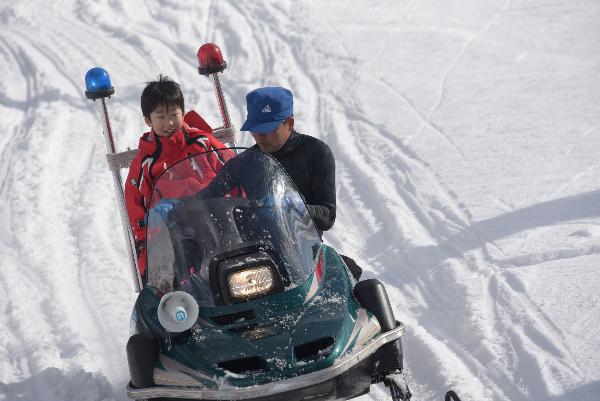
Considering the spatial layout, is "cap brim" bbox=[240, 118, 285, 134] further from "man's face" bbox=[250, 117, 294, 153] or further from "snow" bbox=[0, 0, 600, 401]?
"snow" bbox=[0, 0, 600, 401]

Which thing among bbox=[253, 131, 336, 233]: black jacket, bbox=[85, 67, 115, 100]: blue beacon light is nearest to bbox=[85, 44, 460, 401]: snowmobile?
bbox=[253, 131, 336, 233]: black jacket

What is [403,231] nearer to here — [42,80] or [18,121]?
[18,121]

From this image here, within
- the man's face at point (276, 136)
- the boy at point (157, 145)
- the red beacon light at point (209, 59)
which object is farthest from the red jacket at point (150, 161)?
the red beacon light at point (209, 59)

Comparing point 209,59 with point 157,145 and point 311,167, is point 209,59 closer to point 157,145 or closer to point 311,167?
point 157,145

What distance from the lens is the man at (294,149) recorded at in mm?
5117

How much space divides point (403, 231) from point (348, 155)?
1.85 m

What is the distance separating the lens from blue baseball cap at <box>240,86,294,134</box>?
5121 millimetres

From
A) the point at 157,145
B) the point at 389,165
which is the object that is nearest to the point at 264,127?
the point at 157,145

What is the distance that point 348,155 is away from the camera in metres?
8.96

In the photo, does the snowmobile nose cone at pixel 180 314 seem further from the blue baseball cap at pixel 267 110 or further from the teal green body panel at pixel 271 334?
the blue baseball cap at pixel 267 110

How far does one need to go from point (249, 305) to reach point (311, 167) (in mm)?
1501

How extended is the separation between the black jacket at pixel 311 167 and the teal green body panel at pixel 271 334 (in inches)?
40.9

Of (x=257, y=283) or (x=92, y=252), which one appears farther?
(x=92, y=252)

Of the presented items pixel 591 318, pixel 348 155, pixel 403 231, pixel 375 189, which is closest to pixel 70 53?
pixel 348 155
